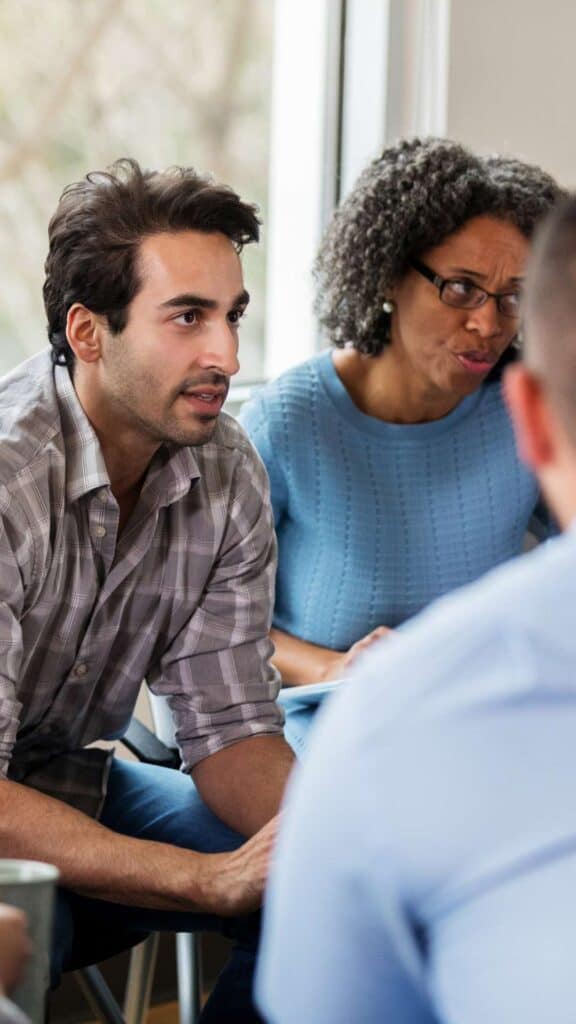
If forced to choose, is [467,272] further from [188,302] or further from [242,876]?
[242,876]

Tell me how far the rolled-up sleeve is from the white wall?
3.66 ft

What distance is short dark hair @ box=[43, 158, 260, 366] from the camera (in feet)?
6.53

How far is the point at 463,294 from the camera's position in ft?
7.90

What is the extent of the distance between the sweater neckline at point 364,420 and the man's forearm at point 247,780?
61 centimetres

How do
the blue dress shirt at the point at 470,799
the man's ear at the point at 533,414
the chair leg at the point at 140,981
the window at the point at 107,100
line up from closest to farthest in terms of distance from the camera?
the blue dress shirt at the point at 470,799 < the man's ear at the point at 533,414 < the chair leg at the point at 140,981 < the window at the point at 107,100

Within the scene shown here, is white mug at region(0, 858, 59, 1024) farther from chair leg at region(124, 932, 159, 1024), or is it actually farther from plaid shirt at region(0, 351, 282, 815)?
chair leg at region(124, 932, 159, 1024)

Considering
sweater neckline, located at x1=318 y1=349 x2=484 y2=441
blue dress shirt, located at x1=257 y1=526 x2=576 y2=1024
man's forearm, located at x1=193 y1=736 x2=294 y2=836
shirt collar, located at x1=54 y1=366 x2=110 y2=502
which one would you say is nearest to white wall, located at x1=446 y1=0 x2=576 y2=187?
sweater neckline, located at x1=318 y1=349 x2=484 y2=441

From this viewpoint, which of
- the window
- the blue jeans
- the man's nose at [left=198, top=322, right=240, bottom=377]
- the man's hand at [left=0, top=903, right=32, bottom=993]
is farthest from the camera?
the window

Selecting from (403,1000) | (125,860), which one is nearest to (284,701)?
(125,860)

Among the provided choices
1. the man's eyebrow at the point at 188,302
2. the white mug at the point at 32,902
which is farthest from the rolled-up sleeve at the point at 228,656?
the white mug at the point at 32,902

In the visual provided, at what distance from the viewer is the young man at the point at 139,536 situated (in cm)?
191

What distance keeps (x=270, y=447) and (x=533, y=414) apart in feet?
5.07

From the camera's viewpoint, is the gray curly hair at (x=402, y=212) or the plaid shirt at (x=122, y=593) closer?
the plaid shirt at (x=122, y=593)

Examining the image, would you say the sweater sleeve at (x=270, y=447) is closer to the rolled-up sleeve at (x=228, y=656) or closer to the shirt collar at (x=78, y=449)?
the rolled-up sleeve at (x=228, y=656)
